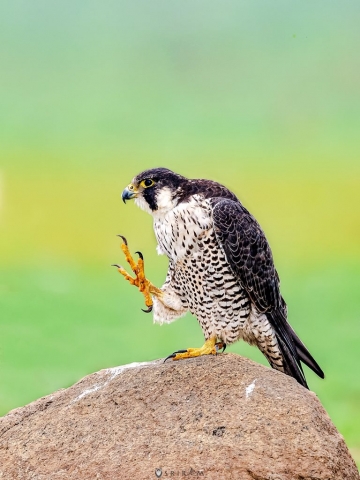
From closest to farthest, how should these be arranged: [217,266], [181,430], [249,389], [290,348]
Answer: [181,430], [249,389], [217,266], [290,348]

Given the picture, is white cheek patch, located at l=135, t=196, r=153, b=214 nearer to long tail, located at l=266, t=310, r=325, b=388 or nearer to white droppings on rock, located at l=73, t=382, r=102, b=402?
long tail, located at l=266, t=310, r=325, b=388

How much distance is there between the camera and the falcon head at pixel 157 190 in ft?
17.0

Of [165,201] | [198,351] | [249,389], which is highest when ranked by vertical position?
[165,201]

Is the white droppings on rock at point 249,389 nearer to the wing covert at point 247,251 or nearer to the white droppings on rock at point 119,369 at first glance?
the wing covert at point 247,251

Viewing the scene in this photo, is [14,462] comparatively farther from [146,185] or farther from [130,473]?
[146,185]

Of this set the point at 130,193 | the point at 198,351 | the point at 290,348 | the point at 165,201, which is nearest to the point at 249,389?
the point at 198,351

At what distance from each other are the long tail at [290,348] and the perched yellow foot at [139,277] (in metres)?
0.85

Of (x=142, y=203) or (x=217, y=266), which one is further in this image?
(x=142, y=203)

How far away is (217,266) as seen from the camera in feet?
16.7

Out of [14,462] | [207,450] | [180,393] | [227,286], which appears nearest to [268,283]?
[227,286]

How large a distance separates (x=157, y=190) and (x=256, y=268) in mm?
853

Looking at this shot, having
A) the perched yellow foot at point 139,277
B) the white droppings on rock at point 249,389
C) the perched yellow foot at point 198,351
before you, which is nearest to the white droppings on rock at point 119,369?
the perched yellow foot at point 198,351

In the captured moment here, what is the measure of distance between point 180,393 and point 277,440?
0.71 meters

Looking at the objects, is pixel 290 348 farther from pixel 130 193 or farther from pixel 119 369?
pixel 130 193
